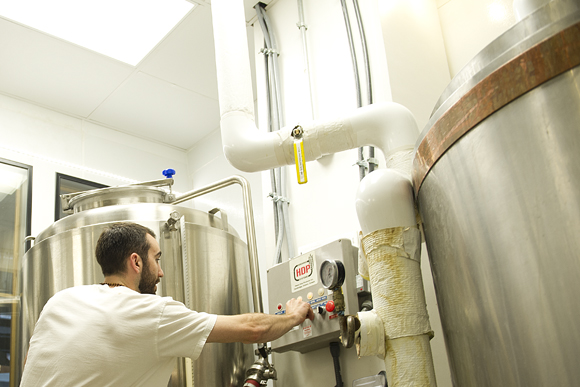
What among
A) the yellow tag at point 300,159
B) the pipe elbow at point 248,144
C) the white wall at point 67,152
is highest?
the white wall at point 67,152

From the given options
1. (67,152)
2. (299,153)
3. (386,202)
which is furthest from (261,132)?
(67,152)

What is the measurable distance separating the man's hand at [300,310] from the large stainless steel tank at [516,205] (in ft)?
2.61

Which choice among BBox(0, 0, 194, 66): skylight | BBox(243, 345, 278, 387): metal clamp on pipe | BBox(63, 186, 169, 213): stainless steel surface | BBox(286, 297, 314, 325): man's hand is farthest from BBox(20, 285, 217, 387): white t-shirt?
BBox(0, 0, 194, 66): skylight

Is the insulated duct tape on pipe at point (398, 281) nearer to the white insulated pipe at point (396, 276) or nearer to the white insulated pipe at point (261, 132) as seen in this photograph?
the white insulated pipe at point (396, 276)

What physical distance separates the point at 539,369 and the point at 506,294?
0.13 meters

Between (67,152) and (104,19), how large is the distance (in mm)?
1084

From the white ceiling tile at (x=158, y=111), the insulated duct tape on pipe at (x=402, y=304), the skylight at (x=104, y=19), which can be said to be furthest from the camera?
the white ceiling tile at (x=158, y=111)

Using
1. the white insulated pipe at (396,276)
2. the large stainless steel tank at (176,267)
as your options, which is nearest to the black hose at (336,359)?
the large stainless steel tank at (176,267)

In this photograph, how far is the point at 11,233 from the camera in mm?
3381

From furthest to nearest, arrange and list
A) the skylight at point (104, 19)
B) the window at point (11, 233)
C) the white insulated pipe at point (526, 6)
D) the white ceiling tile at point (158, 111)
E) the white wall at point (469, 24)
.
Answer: the white ceiling tile at point (158, 111), the window at point (11, 233), the skylight at point (104, 19), the white wall at point (469, 24), the white insulated pipe at point (526, 6)

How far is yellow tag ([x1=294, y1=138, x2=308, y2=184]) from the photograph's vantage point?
6.12ft

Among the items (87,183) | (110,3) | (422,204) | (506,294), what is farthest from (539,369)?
(87,183)

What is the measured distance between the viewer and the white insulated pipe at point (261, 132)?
1800 millimetres

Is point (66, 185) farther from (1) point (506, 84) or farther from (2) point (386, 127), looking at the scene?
(1) point (506, 84)
